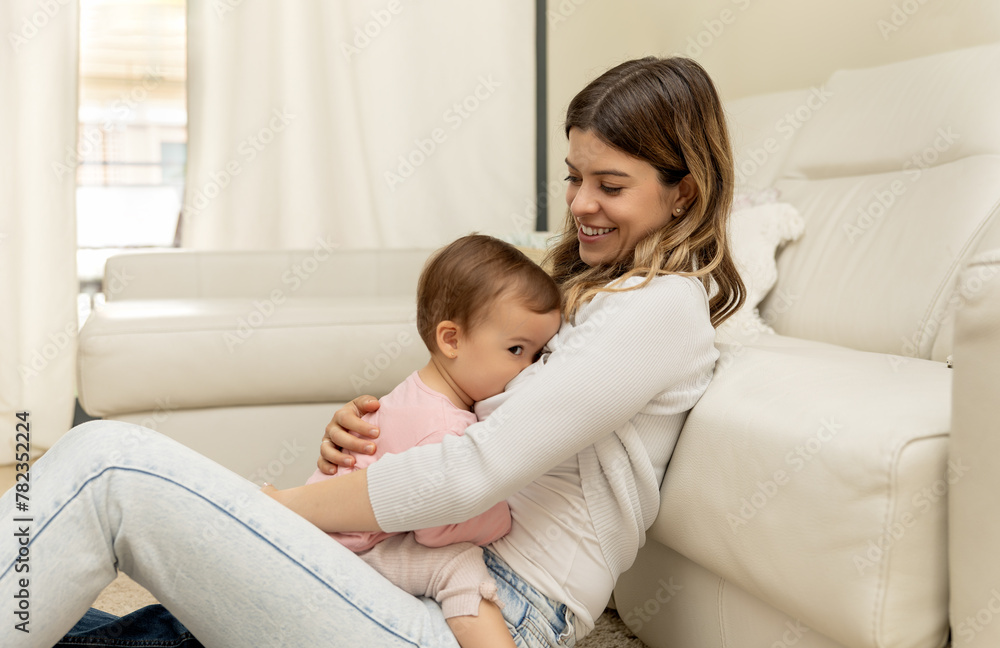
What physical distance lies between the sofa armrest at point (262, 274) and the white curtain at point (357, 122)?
616 mm

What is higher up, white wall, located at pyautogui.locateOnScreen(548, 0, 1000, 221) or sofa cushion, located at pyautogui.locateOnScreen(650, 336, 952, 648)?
white wall, located at pyautogui.locateOnScreen(548, 0, 1000, 221)

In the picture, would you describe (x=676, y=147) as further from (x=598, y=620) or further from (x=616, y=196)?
(x=598, y=620)

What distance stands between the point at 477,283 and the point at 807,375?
41 centimetres

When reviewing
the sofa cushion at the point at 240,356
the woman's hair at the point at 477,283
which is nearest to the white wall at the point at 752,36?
the sofa cushion at the point at 240,356

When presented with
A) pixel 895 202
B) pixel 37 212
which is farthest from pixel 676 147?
pixel 37 212

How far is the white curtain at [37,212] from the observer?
264 centimetres

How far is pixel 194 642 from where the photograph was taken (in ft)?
3.18

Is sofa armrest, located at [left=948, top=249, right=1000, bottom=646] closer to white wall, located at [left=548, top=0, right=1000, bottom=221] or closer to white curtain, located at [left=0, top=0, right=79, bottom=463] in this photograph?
white wall, located at [left=548, top=0, right=1000, bottom=221]

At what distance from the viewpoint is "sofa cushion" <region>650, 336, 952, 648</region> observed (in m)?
0.75

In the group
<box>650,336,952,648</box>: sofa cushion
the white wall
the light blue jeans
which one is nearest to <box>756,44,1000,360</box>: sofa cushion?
the white wall

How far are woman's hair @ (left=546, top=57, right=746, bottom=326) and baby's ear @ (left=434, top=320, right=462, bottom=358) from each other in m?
0.14

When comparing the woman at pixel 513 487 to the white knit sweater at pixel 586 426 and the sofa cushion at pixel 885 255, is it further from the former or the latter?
the sofa cushion at pixel 885 255

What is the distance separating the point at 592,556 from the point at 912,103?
114 centimetres

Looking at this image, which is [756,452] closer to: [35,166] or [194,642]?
[194,642]
